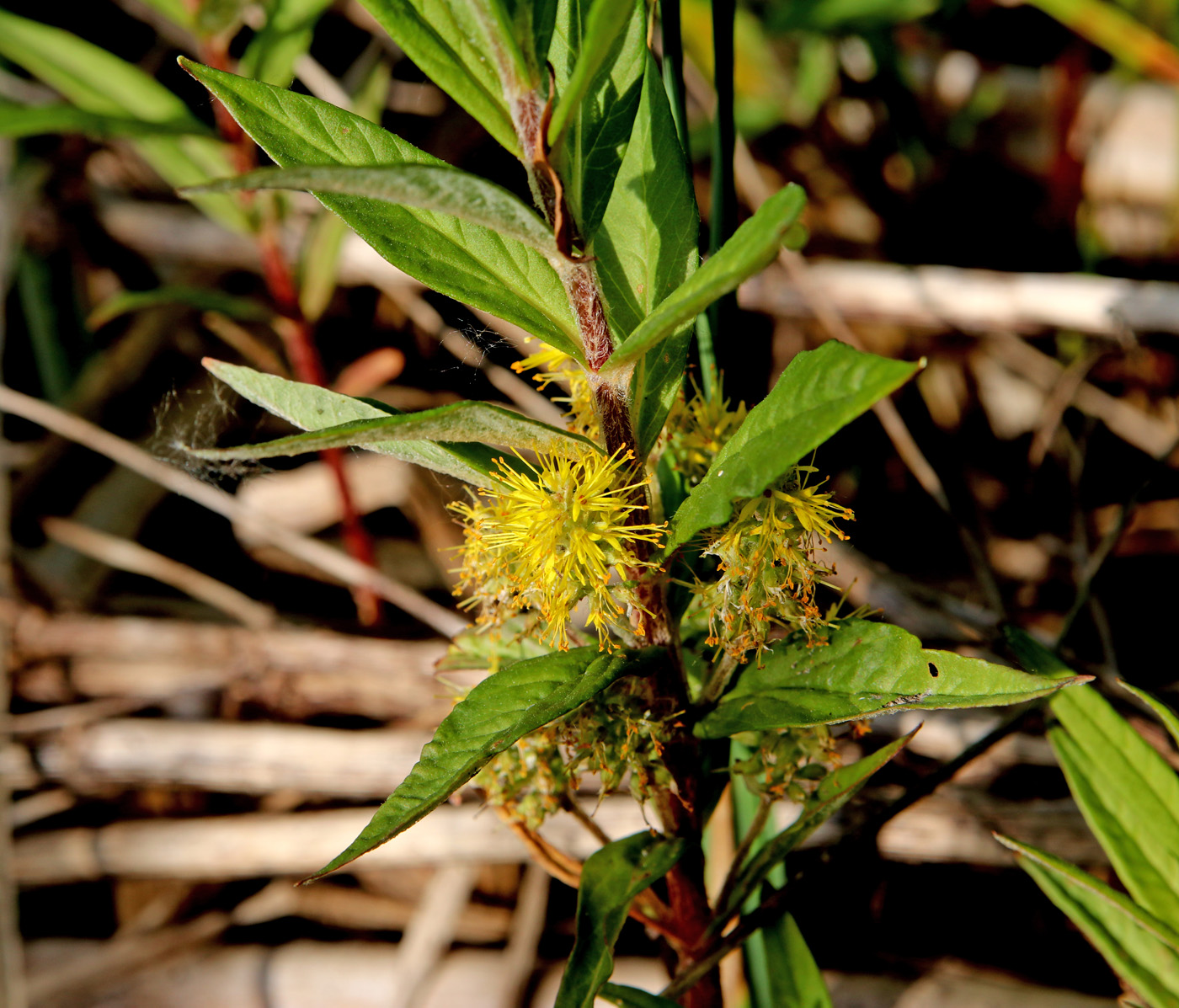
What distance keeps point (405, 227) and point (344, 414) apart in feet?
0.49

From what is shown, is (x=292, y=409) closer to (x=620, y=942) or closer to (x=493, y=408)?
(x=493, y=408)

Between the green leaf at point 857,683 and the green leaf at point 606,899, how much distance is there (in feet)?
0.42

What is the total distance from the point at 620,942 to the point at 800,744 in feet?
2.69

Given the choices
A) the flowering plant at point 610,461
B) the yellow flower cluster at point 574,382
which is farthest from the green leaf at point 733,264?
the yellow flower cluster at point 574,382

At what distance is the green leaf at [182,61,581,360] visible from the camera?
620mm

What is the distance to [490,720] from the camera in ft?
1.88

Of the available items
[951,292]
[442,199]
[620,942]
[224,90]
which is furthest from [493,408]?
[951,292]

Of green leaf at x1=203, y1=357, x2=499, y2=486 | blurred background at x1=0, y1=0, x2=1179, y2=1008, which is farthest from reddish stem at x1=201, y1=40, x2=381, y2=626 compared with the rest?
green leaf at x1=203, y1=357, x2=499, y2=486

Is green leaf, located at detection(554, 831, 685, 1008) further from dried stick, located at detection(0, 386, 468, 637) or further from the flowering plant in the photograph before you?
dried stick, located at detection(0, 386, 468, 637)

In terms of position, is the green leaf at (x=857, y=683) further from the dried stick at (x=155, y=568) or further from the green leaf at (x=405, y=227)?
the dried stick at (x=155, y=568)

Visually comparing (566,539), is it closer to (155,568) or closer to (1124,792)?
(1124,792)

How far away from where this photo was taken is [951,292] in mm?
1856

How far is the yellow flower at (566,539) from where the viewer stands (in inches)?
25.8

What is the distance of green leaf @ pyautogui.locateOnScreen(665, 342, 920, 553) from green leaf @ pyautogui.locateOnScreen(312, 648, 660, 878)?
5.4 inches
